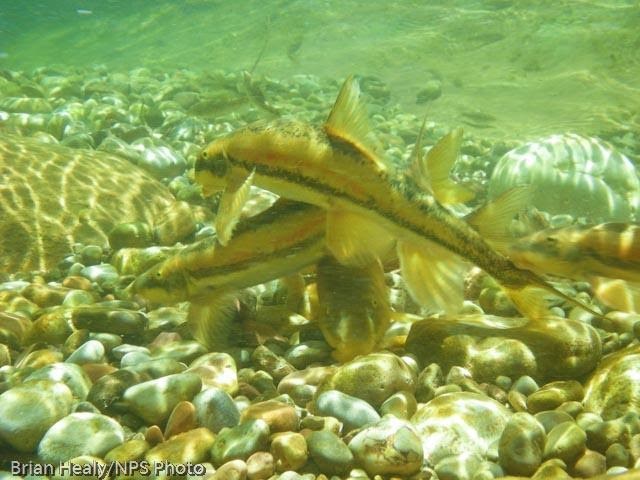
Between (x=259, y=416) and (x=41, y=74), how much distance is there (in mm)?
18632

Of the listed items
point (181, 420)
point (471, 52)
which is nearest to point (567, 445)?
point (181, 420)

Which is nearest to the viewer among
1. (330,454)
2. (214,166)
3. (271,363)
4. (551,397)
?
(330,454)

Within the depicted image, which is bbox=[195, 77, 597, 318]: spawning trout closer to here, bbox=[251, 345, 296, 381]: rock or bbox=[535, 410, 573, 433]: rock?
bbox=[535, 410, 573, 433]: rock

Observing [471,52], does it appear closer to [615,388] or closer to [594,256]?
[594,256]

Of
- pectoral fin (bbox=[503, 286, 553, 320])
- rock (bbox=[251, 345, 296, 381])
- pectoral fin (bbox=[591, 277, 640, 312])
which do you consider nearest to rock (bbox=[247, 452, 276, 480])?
rock (bbox=[251, 345, 296, 381])

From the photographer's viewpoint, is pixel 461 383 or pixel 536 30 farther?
pixel 536 30

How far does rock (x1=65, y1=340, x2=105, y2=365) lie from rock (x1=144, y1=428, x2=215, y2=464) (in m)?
1.04

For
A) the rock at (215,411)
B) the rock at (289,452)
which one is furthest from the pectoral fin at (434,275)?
the rock at (215,411)

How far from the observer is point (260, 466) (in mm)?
2262

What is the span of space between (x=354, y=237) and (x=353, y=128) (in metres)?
0.62

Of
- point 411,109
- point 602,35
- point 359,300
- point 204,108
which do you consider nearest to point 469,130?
point 411,109

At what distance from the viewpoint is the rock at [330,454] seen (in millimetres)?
2285

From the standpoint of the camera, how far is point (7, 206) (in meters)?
5.34

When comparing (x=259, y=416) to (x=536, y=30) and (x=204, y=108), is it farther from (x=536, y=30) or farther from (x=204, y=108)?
(x=536, y=30)
